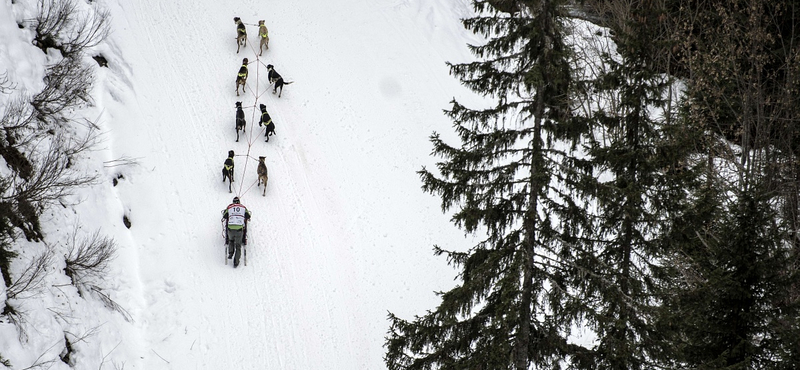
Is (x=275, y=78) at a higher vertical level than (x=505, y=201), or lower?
higher

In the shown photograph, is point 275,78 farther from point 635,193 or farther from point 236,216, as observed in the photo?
point 635,193

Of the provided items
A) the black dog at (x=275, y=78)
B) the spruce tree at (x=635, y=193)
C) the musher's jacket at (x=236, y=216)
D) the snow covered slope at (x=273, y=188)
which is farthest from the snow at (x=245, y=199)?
the spruce tree at (x=635, y=193)

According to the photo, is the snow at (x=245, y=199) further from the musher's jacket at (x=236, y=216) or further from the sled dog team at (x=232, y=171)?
the musher's jacket at (x=236, y=216)

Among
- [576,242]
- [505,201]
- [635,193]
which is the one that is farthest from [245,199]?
[635,193]

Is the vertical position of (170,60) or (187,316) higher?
(170,60)

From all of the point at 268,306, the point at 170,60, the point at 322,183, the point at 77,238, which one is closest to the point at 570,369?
the point at 268,306

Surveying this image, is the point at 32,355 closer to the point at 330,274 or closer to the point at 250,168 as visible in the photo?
the point at 330,274
